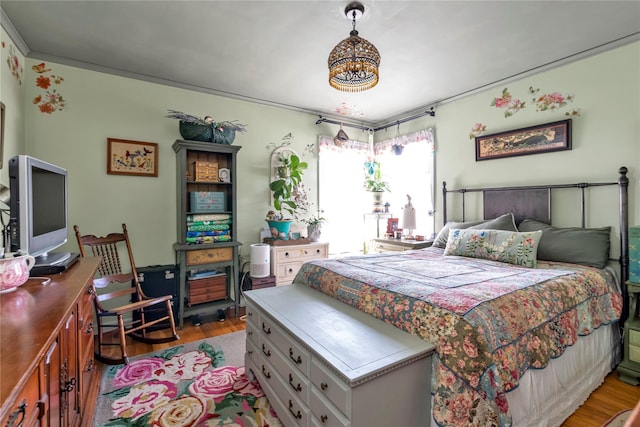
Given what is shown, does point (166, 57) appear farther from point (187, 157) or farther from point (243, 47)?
point (187, 157)

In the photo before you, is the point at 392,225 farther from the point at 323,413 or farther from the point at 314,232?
the point at 323,413

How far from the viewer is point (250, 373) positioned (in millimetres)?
2039

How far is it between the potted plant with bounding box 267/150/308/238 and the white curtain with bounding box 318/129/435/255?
0.47 meters

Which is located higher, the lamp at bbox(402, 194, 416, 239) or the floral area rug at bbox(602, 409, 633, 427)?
the lamp at bbox(402, 194, 416, 239)

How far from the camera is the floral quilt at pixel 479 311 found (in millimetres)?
1232

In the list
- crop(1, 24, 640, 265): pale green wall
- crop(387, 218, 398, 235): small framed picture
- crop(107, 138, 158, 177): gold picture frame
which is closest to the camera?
crop(1, 24, 640, 265): pale green wall

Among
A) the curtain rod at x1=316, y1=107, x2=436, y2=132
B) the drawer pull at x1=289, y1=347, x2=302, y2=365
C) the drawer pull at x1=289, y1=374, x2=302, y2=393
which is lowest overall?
the drawer pull at x1=289, y1=374, x2=302, y2=393

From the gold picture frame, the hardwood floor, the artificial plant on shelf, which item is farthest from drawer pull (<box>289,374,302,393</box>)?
the gold picture frame

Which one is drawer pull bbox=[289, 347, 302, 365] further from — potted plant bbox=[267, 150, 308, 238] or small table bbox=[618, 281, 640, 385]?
small table bbox=[618, 281, 640, 385]

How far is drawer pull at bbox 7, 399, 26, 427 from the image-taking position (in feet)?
2.02

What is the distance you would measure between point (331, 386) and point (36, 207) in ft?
5.54

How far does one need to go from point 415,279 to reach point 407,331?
48 centimetres

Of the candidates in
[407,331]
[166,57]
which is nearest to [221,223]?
[166,57]

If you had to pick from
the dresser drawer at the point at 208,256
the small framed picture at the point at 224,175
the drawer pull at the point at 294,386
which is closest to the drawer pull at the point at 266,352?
the drawer pull at the point at 294,386
